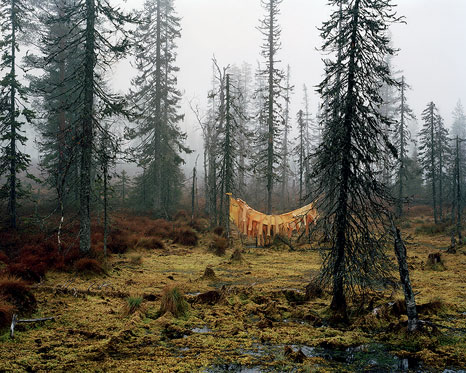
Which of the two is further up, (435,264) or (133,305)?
(435,264)

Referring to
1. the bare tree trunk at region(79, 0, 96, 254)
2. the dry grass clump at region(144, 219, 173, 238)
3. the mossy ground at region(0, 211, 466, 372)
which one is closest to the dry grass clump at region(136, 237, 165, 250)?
the dry grass clump at region(144, 219, 173, 238)

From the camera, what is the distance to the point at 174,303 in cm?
629

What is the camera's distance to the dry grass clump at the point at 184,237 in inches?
605

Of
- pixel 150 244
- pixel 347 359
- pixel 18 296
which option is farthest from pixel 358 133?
pixel 150 244

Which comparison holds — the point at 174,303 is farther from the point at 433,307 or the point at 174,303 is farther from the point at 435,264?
the point at 435,264

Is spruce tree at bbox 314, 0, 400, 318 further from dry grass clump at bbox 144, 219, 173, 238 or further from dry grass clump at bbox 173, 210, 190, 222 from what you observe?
dry grass clump at bbox 173, 210, 190, 222

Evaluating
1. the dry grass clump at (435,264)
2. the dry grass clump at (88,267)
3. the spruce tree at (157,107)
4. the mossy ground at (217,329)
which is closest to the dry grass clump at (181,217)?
the spruce tree at (157,107)

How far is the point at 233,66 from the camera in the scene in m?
51.1

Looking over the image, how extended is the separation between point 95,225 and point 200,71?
199827 mm

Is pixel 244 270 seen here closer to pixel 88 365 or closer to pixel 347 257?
pixel 347 257

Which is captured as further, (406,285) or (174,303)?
(174,303)

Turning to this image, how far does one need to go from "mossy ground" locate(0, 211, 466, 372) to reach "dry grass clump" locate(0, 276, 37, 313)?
0.80 feet

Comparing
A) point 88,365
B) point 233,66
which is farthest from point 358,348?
point 233,66

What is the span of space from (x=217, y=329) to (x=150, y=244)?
8.94m
